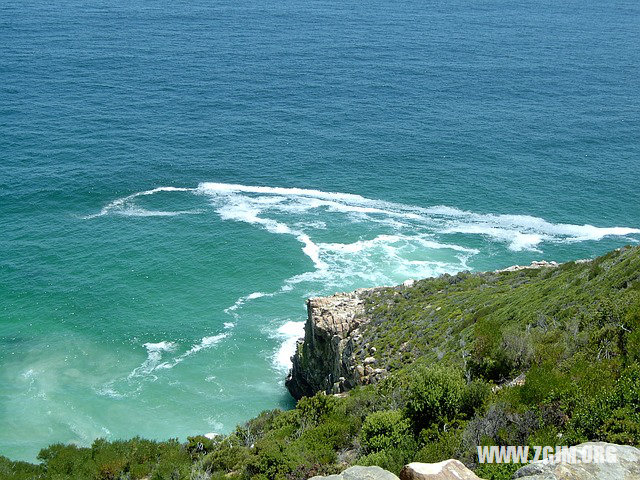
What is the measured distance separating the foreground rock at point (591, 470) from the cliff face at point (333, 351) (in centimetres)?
2879

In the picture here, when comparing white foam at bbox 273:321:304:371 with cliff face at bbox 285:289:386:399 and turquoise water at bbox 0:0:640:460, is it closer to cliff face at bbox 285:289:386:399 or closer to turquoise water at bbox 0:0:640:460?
turquoise water at bbox 0:0:640:460

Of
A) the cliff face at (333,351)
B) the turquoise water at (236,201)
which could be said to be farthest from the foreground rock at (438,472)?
the turquoise water at (236,201)

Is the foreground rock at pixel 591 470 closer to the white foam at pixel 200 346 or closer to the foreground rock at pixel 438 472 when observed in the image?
the foreground rock at pixel 438 472

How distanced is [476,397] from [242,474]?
43.6 ft

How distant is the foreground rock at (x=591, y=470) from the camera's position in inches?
819

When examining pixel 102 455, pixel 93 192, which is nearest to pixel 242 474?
pixel 102 455

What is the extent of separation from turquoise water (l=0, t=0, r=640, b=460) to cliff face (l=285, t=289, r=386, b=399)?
473 centimetres

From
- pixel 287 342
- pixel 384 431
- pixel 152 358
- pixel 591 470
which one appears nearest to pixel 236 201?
pixel 287 342

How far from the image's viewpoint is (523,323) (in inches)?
1734

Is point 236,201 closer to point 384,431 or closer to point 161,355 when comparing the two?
point 161,355

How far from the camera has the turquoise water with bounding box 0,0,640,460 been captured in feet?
241

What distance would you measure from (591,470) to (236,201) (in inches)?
3558

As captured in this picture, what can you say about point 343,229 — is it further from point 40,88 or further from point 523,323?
point 40,88

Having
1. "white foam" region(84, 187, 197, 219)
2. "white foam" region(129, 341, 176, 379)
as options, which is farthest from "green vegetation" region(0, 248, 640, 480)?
"white foam" region(84, 187, 197, 219)
